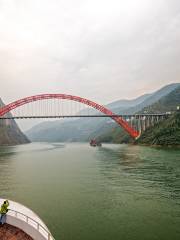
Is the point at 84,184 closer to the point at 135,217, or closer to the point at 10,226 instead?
the point at 135,217

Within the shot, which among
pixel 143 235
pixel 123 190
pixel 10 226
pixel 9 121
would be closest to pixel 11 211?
pixel 10 226

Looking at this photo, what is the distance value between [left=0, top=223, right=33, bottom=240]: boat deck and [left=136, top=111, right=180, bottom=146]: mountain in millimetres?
76153

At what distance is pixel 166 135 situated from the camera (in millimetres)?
88125

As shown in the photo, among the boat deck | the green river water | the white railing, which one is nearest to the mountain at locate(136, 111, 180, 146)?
the green river water

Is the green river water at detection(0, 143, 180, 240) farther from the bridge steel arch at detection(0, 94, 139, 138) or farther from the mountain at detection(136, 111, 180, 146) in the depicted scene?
the bridge steel arch at detection(0, 94, 139, 138)

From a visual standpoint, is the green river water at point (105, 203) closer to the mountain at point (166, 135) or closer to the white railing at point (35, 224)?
the white railing at point (35, 224)

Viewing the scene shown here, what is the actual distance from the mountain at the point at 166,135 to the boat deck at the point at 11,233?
2998 inches

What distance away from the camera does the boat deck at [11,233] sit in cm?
1053

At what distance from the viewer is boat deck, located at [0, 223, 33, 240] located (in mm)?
10531

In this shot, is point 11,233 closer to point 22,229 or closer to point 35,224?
point 22,229

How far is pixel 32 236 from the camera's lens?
10703 mm

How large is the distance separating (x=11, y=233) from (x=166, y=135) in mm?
83089

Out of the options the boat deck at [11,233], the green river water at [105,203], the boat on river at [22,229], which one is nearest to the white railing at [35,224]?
the boat on river at [22,229]

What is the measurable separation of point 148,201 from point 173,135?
6844 centimetres
